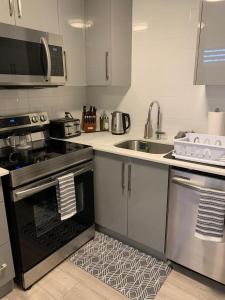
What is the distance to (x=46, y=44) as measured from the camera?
170cm

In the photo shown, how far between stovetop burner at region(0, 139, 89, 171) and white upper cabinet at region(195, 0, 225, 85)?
1.07 metres

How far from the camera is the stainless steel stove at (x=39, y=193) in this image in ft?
4.88

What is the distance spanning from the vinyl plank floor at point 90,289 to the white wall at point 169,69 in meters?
1.22

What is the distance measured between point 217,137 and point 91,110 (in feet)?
4.47

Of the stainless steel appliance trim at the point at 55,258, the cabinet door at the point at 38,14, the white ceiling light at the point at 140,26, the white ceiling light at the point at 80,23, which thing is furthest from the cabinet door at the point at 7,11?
the stainless steel appliance trim at the point at 55,258

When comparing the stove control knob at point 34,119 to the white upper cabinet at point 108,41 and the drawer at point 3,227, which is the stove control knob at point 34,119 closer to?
the white upper cabinet at point 108,41

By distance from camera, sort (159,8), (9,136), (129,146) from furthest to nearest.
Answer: (129,146) < (159,8) < (9,136)

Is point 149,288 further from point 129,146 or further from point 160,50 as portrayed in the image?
point 160,50

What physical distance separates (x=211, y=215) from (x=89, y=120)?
154cm

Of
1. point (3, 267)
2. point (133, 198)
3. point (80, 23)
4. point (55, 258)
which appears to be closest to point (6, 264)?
point (3, 267)

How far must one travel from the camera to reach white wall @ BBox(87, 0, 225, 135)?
6.37 feet

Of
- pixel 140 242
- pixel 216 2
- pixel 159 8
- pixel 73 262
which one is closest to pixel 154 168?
pixel 140 242

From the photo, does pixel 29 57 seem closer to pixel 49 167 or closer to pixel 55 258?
pixel 49 167

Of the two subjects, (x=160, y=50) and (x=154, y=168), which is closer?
(x=154, y=168)
